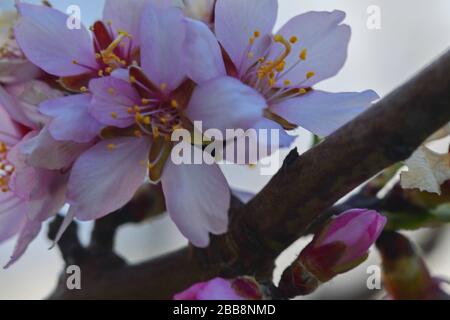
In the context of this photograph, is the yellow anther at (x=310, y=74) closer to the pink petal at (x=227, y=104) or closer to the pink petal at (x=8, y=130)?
the pink petal at (x=227, y=104)

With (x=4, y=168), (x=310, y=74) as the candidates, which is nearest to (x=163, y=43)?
(x=310, y=74)

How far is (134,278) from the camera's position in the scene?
2.63 feet

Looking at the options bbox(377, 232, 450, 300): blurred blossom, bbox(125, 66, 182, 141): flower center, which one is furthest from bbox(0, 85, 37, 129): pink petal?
bbox(377, 232, 450, 300): blurred blossom

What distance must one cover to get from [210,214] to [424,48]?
→ 0.77 metres

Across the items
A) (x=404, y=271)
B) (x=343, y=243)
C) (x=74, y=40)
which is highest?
(x=74, y=40)

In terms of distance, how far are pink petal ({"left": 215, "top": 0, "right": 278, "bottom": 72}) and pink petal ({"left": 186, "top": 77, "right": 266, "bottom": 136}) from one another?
0.22ft

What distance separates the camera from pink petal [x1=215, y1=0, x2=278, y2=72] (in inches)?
22.8

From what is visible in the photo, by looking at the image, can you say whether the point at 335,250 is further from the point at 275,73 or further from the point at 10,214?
the point at 10,214

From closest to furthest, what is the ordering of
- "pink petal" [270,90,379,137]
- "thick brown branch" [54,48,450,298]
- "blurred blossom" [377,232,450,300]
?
1. "thick brown branch" [54,48,450,298]
2. "pink petal" [270,90,379,137]
3. "blurred blossom" [377,232,450,300]

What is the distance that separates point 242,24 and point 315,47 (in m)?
0.07

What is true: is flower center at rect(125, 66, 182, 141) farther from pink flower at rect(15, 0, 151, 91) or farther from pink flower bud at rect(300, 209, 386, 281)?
pink flower bud at rect(300, 209, 386, 281)

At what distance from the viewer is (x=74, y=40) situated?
60cm

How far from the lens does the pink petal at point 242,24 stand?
1.90 feet
